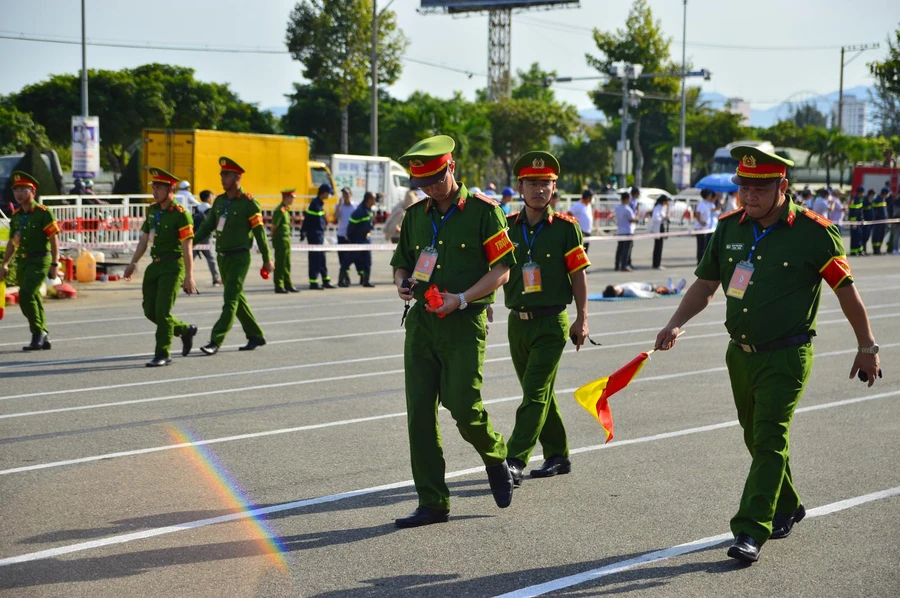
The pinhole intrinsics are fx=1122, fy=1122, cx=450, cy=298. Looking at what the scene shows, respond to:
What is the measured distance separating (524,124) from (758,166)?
207 feet

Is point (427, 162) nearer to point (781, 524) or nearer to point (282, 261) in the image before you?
point (781, 524)

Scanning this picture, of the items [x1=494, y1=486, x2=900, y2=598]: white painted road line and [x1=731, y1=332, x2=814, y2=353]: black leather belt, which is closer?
[x1=494, y1=486, x2=900, y2=598]: white painted road line

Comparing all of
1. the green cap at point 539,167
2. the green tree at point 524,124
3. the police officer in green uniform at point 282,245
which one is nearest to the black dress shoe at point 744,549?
the green cap at point 539,167

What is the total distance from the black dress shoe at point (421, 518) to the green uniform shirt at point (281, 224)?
14.2m

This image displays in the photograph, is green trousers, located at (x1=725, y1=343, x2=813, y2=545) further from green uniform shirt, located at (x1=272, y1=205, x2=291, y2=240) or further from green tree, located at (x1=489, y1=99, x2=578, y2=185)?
green tree, located at (x1=489, y1=99, x2=578, y2=185)

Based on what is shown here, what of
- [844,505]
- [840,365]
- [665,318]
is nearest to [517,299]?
[844,505]

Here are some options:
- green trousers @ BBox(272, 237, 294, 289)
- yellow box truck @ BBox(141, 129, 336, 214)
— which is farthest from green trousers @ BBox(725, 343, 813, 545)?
yellow box truck @ BBox(141, 129, 336, 214)

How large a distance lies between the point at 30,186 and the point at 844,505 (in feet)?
30.8

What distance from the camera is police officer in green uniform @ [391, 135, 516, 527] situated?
595cm

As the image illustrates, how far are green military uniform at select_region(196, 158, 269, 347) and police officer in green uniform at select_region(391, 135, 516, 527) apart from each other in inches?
257

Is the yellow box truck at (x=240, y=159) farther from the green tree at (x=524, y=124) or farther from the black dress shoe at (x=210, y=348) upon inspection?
the green tree at (x=524, y=124)

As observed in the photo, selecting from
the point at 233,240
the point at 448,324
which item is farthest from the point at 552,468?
the point at 233,240

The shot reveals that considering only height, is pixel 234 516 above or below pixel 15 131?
below

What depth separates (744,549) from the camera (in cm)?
535
